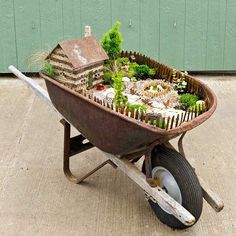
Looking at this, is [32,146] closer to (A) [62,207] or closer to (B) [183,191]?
(A) [62,207]

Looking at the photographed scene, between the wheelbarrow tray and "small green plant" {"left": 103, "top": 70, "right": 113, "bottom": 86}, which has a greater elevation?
"small green plant" {"left": 103, "top": 70, "right": 113, "bottom": 86}

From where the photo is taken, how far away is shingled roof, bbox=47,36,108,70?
11.3 ft

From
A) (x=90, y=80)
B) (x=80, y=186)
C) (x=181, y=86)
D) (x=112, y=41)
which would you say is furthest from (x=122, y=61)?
(x=80, y=186)

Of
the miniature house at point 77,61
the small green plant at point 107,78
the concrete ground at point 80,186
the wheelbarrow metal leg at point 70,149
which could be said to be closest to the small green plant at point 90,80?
the miniature house at point 77,61

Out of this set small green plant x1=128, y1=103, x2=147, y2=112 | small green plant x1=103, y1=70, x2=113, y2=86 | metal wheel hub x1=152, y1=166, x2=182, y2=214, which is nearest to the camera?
small green plant x1=128, y1=103, x2=147, y2=112

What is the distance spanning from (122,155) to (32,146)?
1.30 meters

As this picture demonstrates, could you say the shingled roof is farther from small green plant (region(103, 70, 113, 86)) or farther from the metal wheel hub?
the metal wheel hub

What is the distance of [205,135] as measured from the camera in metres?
4.78

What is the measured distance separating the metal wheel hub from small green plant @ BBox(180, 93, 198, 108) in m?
0.39

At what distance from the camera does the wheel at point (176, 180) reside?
321 centimetres

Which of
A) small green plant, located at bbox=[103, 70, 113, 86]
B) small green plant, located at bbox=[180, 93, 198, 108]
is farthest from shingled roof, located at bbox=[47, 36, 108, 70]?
small green plant, located at bbox=[180, 93, 198, 108]

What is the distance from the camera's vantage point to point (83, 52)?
3.53m

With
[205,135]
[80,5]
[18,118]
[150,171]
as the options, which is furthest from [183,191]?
[80,5]

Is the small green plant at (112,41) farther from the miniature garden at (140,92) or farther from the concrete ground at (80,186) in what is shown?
the concrete ground at (80,186)
